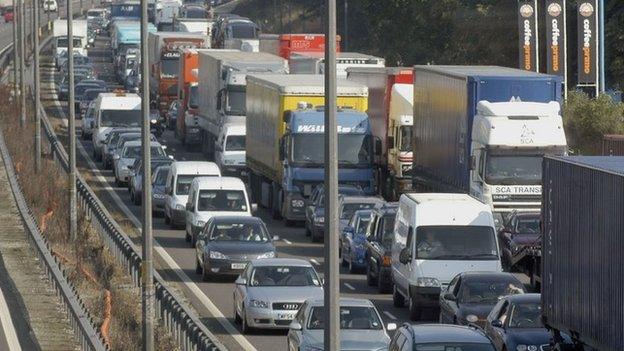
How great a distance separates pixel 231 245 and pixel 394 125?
1539 centimetres

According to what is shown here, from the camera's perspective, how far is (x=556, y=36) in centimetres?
5756

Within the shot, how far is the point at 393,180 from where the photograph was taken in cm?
5062

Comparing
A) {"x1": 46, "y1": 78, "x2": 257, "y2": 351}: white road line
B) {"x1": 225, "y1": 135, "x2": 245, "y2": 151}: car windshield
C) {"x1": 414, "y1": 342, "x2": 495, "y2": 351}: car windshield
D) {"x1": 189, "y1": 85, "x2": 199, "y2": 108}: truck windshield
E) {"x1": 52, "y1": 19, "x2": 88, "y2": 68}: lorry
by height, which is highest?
{"x1": 52, "y1": 19, "x2": 88, "y2": 68}: lorry

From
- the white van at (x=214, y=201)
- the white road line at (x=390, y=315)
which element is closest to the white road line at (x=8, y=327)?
the white road line at (x=390, y=315)

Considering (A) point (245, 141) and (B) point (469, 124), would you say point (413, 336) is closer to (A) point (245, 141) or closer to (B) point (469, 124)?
(B) point (469, 124)

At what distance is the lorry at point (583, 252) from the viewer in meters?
20.5

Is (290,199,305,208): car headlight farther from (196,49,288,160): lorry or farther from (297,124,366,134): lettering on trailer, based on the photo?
(196,49,288,160): lorry

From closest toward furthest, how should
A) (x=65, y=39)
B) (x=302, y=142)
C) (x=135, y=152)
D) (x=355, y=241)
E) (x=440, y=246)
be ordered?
(x=440, y=246) → (x=355, y=241) → (x=302, y=142) → (x=135, y=152) → (x=65, y=39)

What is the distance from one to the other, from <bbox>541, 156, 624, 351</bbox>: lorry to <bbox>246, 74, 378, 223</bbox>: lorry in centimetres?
2106

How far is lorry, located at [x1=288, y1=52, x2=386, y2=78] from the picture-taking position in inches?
2406

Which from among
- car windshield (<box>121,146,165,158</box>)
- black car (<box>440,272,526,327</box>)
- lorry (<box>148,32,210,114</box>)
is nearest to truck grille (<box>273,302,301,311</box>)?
black car (<box>440,272,526,327</box>)

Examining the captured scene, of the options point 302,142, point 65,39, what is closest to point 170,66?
point 302,142

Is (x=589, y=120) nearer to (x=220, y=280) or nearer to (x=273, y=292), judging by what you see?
(x=220, y=280)

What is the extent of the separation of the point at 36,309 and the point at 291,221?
647 inches
